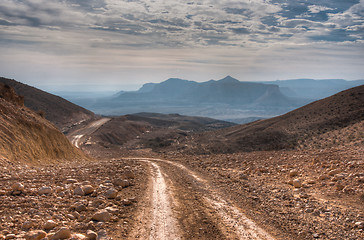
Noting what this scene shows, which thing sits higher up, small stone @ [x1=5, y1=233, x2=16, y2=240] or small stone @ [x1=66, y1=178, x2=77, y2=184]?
small stone @ [x1=5, y1=233, x2=16, y2=240]

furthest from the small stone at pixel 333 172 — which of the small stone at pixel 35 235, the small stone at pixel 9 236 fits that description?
the small stone at pixel 9 236

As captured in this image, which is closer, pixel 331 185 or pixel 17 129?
pixel 331 185

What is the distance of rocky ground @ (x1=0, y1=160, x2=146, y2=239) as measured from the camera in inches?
231

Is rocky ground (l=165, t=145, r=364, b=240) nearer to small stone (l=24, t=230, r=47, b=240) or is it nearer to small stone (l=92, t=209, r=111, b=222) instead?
small stone (l=92, t=209, r=111, b=222)

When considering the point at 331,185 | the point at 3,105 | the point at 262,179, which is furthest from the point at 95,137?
the point at 331,185

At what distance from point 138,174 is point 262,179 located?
7353 millimetres

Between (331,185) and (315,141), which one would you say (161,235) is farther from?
(315,141)

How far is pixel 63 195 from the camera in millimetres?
8438

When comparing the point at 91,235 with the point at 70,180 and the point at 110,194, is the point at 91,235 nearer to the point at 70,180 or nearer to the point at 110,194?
the point at 110,194

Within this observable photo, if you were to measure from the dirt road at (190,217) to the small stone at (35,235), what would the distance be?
6.94ft

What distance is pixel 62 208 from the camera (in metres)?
7.38

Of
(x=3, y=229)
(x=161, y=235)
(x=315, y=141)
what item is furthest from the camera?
(x=315, y=141)

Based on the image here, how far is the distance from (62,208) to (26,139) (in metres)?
13.0

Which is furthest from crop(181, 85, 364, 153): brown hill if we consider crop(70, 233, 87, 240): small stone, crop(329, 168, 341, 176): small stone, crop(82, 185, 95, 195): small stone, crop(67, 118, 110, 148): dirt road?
crop(70, 233, 87, 240): small stone
